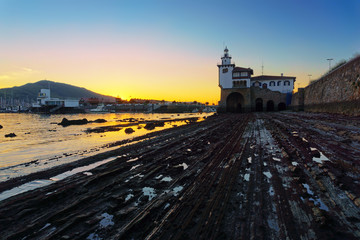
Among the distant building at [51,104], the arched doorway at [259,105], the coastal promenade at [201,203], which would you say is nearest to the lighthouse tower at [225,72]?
the arched doorway at [259,105]

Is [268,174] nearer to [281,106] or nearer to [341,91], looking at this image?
[341,91]

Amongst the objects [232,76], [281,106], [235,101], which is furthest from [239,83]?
[281,106]

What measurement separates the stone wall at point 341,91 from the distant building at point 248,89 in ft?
104

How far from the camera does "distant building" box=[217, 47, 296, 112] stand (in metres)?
62.6

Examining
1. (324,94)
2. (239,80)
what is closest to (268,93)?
(239,80)

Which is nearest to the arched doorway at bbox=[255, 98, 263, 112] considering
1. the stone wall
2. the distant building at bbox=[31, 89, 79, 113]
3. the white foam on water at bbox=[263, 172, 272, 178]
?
the stone wall

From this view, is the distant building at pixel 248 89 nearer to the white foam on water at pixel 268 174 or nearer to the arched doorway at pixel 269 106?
the arched doorway at pixel 269 106

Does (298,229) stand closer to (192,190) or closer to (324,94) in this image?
(192,190)

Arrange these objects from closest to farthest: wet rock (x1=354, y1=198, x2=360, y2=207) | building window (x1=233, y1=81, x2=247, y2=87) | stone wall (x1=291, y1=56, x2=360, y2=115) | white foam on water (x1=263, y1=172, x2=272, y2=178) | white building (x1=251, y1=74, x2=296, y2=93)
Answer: wet rock (x1=354, y1=198, x2=360, y2=207)
white foam on water (x1=263, y1=172, x2=272, y2=178)
stone wall (x1=291, y1=56, x2=360, y2=115)
building window (x1=233, y1=81, x2=247, y2=87)
white building (x1=251, y1=74, x2=296, y2=93)

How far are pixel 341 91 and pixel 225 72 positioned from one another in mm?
47772

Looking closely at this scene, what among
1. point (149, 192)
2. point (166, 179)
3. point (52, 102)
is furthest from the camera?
point (52, 102)

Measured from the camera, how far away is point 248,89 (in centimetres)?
6228

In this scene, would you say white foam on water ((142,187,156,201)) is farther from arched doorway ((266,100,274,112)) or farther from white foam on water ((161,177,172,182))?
arched doorway ((266,100,274,112))

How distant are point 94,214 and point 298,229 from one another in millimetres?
3408
